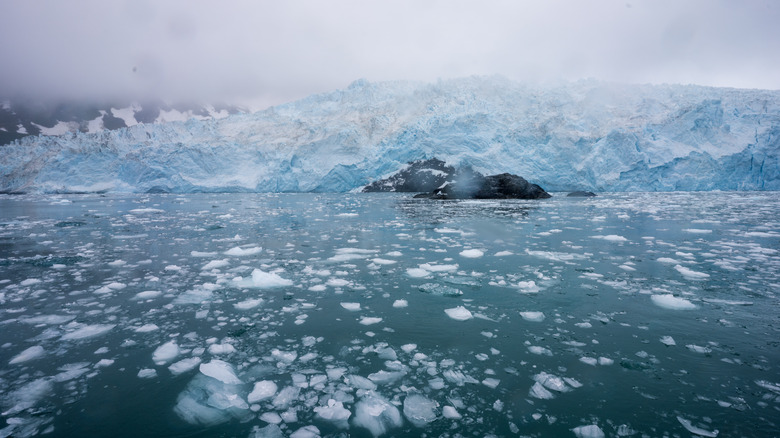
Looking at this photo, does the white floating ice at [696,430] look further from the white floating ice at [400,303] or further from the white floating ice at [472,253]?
the white floating ice at [472,253]

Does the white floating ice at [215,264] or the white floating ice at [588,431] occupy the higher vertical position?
the white floating ice at [215,264]

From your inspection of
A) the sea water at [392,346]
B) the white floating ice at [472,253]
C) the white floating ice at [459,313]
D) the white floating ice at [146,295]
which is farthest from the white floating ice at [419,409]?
the white floating ice at [472,253]

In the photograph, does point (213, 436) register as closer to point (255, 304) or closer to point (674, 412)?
point (255, 304)

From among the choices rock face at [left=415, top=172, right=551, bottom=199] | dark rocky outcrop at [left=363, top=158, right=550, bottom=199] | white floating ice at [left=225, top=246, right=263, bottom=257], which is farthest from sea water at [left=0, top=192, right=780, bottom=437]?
dark rocky outcrop at [left=363, top=158, right=550, bottom=199]

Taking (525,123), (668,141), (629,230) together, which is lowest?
(629,230)

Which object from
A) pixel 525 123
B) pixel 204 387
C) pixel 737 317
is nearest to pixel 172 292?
pixel 204 387

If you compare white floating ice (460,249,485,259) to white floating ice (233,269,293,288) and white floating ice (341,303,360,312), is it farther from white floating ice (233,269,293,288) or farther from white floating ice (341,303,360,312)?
white floating ice (233,269,293,288)
